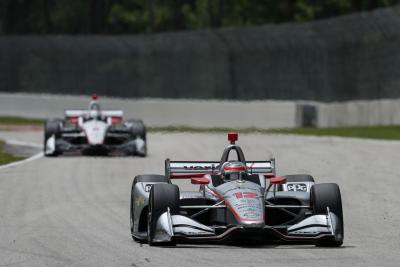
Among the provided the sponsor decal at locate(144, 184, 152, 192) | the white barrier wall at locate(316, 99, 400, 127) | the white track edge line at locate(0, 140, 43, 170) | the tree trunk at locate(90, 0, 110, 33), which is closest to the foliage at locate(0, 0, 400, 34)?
the tree trunk at locate(90, 0, 110, 33)

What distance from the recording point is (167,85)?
45.2 meters

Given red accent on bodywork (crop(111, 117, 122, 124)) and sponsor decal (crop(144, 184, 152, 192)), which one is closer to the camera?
sponsor decal (crop(144, 184, 152, 192))

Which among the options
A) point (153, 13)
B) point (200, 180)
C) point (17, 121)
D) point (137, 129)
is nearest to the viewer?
point (200, 180)

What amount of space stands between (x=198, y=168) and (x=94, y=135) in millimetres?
12350

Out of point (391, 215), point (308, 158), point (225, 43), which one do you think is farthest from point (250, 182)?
point (225, 43)

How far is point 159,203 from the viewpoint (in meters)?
11.4

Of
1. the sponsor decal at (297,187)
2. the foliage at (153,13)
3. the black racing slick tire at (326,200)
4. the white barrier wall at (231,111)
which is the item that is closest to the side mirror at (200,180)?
the black racing slick tire at (326,200)

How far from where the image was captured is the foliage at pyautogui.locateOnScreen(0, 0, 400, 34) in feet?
228

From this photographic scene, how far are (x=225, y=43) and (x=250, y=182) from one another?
31641mm

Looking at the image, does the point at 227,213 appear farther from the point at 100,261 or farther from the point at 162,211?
the point at 100,261

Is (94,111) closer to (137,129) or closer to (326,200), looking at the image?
(137,129)

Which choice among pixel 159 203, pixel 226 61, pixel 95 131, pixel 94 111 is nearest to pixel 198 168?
pixel 159 203

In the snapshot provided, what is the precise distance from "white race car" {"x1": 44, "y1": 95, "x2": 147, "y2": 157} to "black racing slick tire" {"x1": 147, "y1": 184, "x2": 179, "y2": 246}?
13459 millimetres

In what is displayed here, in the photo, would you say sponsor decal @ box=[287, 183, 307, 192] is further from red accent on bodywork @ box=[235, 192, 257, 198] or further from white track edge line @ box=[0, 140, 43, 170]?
white track edge line @ box=[0, 140, 43, 170]
